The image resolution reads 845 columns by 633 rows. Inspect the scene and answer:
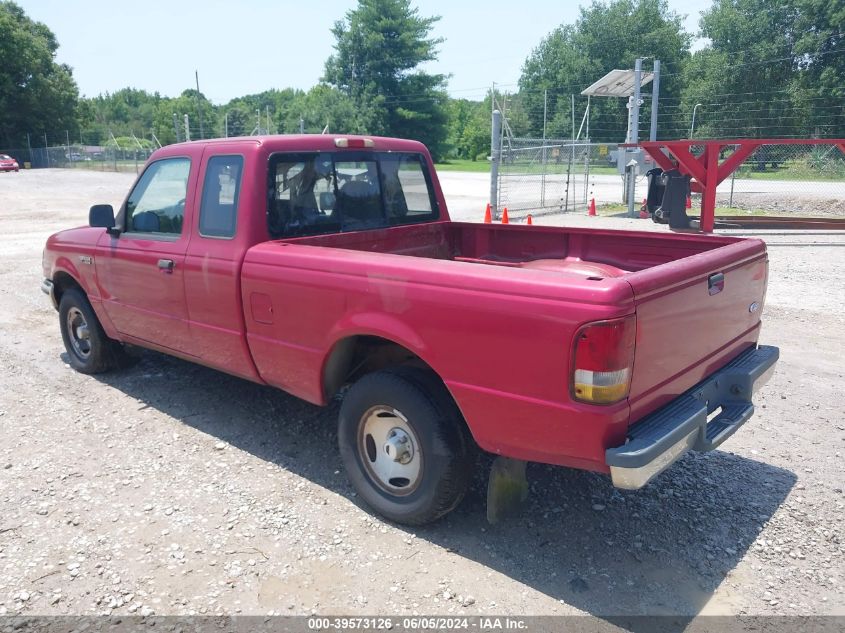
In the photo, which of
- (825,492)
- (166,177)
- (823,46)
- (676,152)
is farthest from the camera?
(823,46)

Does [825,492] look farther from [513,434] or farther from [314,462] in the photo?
[314,462]

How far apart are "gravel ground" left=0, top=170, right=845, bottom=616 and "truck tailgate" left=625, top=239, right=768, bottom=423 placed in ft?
2.72

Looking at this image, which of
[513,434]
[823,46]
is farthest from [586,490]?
[823,46]

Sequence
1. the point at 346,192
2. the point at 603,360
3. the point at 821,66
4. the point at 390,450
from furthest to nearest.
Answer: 1. the point at 821,66
2. the point at 346,192
3. the point at 390,450
4. the point at 603,360

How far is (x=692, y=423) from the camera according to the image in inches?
122

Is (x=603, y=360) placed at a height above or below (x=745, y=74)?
below

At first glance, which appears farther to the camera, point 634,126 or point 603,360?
point 634,126

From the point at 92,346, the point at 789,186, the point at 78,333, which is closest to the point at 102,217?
the point at 92,346

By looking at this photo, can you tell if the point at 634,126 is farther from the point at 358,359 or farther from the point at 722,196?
the point at 358,359

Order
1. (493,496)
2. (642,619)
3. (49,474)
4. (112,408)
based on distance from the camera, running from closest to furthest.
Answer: (642,619) → (493,496) → (49,474) → (112,408)

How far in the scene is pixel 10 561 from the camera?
342 centimetres

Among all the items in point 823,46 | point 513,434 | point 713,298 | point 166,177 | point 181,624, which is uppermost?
point 823,46

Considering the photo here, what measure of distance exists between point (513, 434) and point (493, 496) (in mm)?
519

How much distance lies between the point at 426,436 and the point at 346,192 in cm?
204
